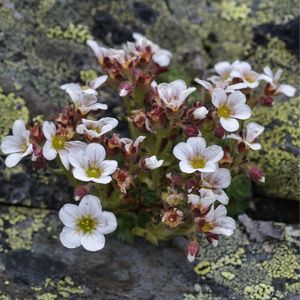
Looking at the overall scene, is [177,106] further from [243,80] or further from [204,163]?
[243,80]

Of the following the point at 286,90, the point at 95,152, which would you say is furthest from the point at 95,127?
the point at 286,90

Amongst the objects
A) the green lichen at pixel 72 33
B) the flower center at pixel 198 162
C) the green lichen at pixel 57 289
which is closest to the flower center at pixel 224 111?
the flower center at pixel 198 162

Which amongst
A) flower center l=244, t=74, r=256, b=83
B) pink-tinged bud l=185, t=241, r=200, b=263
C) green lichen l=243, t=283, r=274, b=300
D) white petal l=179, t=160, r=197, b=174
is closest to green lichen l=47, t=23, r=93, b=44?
flower center l=244, t=74, r=256, b=83

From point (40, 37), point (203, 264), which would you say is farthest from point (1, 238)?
point (40, 37)

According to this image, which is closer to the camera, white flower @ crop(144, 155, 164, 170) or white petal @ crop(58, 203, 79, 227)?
white petal @ crop(58, 203, 79, 227)

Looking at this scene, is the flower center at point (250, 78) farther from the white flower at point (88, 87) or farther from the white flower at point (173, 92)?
the white flower at point (88, 87)

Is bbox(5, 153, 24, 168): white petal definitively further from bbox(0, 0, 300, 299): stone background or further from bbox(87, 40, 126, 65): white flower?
bbox(87, 40, 126, 65): white flower
